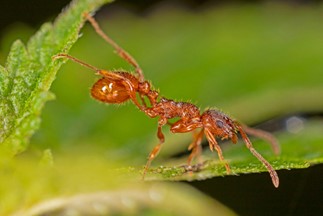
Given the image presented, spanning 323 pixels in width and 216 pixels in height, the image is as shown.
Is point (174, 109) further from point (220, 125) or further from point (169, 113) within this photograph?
point (220, 125)

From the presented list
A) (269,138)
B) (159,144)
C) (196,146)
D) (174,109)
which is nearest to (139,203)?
(159,144)

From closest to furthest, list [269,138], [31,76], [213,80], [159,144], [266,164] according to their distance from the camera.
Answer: [31,76]
[266,164]
[159,144]
[269,138]
[213,80]

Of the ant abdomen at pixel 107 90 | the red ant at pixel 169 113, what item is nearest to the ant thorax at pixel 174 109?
the red ant at pixel 169 113

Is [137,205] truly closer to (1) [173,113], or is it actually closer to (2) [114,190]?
(2) [114,190]

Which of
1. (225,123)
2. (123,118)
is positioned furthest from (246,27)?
(225,123)

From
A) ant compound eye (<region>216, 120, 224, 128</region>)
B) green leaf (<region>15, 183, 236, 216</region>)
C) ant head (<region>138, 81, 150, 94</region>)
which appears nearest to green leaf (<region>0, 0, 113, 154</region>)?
green leaf (<region>15, 183, 236, 216</region>)

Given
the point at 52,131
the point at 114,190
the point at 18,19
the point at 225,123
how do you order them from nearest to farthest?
the point at 114,190, the point at 225,123, the point at 52,131, the point at 18,19

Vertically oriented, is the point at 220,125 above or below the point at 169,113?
below
